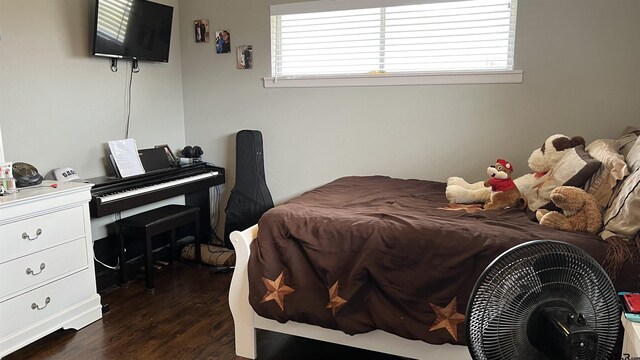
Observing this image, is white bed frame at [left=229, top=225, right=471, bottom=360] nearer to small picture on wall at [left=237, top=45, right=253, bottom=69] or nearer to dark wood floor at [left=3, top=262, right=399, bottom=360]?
dark wood floor at [left=3, top=262, right=399, bottom=360]

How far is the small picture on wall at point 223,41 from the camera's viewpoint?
3639 millimetres

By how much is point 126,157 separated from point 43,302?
111 cm

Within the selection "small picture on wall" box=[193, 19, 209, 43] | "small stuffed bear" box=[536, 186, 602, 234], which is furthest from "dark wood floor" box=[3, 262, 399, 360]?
"small picture on wall" box=[193, 19, 209, 43]

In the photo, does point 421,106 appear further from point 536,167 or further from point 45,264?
point 45,264

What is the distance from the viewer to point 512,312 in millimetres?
995

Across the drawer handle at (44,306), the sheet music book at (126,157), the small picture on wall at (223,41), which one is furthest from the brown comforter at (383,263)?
the small picture on wall at (223,41)

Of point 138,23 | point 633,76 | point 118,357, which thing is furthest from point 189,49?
point 633,76

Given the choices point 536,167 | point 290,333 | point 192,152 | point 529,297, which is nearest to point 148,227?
point 192,152

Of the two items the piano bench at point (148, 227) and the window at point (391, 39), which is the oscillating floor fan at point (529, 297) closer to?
the window at point (391, 39)

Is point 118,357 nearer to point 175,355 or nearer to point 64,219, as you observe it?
point 175,355

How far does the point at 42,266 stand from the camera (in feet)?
7.73

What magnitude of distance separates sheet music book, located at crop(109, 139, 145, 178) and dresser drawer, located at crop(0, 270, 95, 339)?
76cm

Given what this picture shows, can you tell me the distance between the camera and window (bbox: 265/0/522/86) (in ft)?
9.78

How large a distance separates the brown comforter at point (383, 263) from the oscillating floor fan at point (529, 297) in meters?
0.83
